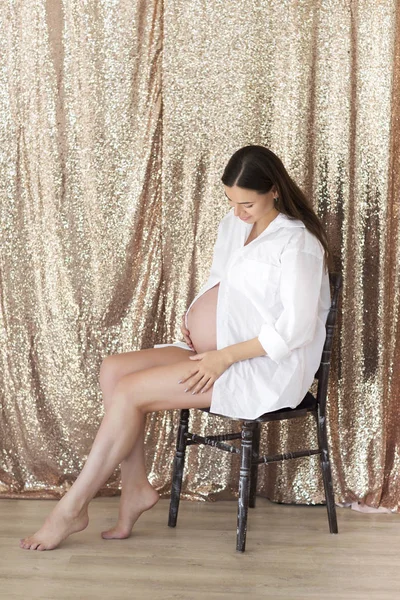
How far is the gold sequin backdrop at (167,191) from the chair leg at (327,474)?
299 mm

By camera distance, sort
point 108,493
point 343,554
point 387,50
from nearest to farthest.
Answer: point 343,554 < point 387,50 < point 108,493

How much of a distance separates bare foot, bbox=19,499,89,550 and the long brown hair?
3.32 feet

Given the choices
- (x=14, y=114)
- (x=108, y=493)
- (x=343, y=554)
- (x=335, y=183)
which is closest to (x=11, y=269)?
(x=14, y=114)

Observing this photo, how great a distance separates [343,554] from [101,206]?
1371 mm

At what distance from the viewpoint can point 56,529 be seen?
7.22 ft

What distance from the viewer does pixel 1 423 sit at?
281 cm

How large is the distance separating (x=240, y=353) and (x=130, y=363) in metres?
0.36

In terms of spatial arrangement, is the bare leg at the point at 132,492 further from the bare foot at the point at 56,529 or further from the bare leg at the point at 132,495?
the bare foot at the point at 56,529

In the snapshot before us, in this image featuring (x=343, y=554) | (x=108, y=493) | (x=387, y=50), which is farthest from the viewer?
(x=108, y=493)

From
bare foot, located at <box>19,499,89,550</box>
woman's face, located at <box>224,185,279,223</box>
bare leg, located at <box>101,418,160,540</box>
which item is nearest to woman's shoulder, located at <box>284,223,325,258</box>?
woman's face, located at <box>224,185,279,223</box>

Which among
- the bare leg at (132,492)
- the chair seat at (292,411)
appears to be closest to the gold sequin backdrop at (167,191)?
the chair seat at (292,411)

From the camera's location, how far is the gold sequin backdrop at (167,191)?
8.70 ft

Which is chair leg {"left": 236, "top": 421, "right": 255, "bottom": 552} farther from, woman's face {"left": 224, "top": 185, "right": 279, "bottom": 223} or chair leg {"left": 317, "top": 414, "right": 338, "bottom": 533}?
woman's face {"left": 224, "top": 185, "right": 279, "bottom": 223}

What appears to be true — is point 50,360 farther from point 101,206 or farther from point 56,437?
point 101,206
